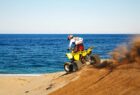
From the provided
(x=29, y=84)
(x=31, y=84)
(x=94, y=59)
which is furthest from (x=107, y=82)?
(x=29, y=84)

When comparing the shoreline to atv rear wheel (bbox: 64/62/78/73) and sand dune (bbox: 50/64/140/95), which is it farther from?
sand dune (bbox: 50/64/140/95)

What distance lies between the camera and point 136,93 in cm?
734

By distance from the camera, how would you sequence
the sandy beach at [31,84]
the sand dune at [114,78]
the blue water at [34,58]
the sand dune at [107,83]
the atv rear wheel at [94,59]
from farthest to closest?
1. the blue water at [34,58]
2. the atv rear wheel at [94,59]
3. the sandy beach at [31,84]
4. the sand dune at [114,78]
5. the sand dune at [107,83]

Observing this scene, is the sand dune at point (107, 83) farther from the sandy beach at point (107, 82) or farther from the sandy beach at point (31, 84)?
the sandy beach at point (31, 84)

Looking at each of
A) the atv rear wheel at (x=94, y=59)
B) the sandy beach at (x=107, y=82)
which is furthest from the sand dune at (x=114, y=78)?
the atv rear wheel at (x=94, y=59)

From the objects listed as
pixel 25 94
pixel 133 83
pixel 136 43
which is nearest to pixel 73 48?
pixel 25 94

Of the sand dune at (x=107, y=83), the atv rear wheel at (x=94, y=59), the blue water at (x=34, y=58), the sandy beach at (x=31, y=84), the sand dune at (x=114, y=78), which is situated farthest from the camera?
the blue water at (x=34, y=58)

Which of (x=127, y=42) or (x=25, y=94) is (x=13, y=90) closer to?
(x=25, y=94)

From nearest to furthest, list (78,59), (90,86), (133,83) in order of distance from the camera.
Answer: (133,83), (90,86), (78,59)

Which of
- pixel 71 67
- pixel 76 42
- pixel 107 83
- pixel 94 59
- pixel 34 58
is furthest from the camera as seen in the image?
pixel 34 58

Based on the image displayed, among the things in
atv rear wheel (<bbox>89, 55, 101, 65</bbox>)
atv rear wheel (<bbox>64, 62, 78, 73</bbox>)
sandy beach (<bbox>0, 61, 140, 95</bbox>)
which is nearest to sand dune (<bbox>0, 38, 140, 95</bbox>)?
sandy beach (<bbox>0, 61, 140, 95</bbox>)

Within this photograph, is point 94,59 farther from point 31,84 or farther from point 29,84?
point 29,84

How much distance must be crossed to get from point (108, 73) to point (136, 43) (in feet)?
4.78

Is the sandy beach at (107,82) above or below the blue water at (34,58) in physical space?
above
